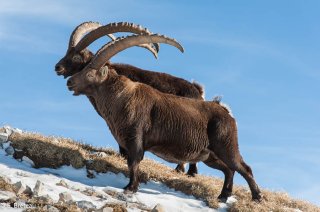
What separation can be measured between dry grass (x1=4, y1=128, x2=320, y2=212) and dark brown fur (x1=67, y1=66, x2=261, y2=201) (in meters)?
0.50

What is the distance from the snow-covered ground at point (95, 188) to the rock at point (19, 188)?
0.46 m

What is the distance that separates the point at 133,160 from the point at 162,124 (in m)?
1.24

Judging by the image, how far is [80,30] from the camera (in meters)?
17.1

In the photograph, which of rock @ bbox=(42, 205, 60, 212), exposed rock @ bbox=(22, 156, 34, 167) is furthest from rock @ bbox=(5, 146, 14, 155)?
rock @ bbox=(42, 205, 60, 212)

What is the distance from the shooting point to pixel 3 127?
54.5 feet

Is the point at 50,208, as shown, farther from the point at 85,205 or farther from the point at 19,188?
the point at 19,188

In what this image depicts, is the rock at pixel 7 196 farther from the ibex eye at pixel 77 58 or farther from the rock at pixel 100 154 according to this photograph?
the ibex eye at pixel 77 58

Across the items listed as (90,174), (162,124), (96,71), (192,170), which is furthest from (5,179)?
(192,170)

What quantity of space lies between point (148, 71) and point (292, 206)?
542 centimetres

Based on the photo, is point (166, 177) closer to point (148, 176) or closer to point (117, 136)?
point (148, 176)

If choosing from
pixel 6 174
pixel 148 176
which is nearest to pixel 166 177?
pixel 148 176

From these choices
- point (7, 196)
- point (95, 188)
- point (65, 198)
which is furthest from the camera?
point (95, 188)


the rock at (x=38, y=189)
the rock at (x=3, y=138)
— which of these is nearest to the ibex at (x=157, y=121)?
the rock at (x=3, y=138)

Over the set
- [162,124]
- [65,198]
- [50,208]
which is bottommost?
[50,208]
